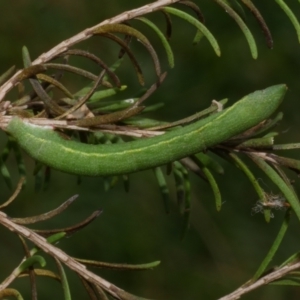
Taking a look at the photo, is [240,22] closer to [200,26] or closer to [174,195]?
[200,26]

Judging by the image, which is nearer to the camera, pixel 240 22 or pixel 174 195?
pixel 240 22

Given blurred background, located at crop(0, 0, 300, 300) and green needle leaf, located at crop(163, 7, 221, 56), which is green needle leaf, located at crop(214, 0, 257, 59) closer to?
green needle leaf, located at crop(163, 7, 221, 56)

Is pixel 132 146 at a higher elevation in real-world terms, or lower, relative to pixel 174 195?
higher

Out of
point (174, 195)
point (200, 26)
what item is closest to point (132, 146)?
point (200, 26)

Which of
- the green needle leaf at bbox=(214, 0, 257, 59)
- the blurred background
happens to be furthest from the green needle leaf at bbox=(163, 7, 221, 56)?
the blurred background

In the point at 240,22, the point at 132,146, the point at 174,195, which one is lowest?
the point at 174,195

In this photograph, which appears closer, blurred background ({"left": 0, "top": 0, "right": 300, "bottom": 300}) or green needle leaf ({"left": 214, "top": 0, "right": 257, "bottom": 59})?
green needle leaf ({"left": 214, "top": 0, "right": 257, "bottom": 59})
